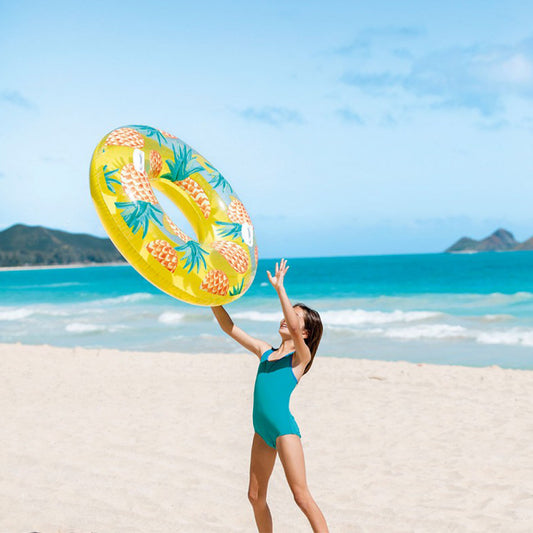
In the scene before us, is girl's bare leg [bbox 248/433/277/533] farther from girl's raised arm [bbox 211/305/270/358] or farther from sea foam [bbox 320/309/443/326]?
sea foam [bbox 320/309/443/326]

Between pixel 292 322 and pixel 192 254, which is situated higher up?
pixel 192 254

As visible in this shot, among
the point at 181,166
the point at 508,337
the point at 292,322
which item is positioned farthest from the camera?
the point at 508,337

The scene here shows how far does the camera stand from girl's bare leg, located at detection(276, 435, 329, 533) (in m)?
2.88

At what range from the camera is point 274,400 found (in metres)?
2.98

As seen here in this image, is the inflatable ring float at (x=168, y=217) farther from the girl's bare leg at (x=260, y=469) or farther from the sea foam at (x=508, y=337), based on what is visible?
the sea foam at (x=508, y=337)

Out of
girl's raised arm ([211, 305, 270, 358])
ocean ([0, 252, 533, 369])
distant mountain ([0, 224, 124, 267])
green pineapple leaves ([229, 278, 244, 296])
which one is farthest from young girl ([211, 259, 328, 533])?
distant mountain ([0, 224, 124, 267])

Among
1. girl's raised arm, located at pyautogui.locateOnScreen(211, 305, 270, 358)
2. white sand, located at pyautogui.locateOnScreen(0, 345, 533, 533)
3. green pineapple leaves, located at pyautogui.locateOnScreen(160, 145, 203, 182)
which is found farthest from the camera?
white sand, located at pyautogui.locateOnScreen(0, 345, 533, 533)

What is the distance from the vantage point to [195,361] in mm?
11242

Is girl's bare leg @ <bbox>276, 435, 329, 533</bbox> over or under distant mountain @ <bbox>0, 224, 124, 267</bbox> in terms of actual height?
under

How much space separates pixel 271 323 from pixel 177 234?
18.8 m

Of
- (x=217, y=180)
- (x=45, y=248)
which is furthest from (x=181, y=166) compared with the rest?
(x=45, y=248)

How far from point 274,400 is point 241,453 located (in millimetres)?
2787

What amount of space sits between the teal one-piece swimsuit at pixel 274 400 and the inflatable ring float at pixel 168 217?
528 millimetres

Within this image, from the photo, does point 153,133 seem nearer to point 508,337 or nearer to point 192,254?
point 192,254
